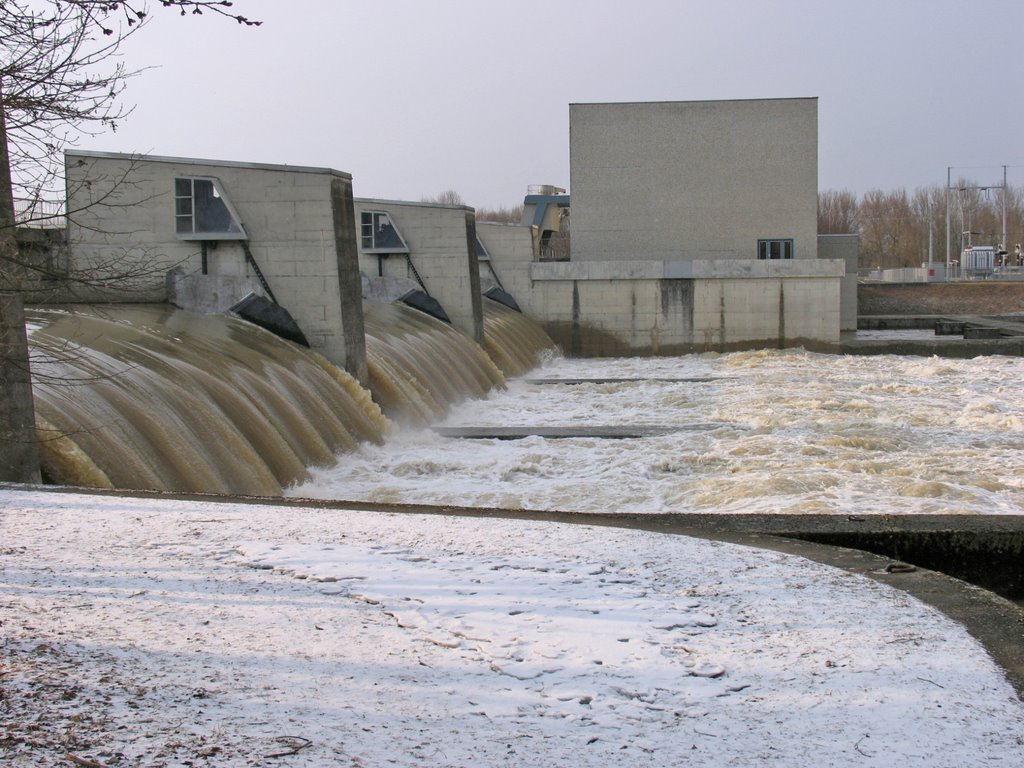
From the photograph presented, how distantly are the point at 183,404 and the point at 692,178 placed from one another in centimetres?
2479

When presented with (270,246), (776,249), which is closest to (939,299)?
(776,249)

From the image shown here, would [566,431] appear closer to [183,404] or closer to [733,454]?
[733,454]

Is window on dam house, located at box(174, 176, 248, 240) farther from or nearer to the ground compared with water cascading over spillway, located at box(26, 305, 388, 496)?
farther from the ground

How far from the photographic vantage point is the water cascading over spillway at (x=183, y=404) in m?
8.47

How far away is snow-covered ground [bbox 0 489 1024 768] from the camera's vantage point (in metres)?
3.74

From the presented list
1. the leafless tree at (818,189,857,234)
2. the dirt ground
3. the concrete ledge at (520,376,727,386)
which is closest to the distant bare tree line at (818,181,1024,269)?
the leafless tree at (818,189,857,234)

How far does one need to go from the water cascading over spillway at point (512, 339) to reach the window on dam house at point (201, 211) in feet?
29.2

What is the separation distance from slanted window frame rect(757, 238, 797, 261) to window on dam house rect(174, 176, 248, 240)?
2092 centimetres

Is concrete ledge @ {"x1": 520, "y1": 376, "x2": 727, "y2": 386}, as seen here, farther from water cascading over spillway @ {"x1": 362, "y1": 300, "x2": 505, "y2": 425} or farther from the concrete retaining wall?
the concrete retaining wall

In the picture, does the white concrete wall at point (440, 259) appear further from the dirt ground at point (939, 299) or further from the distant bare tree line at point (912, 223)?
the distant bare tree line at point (912, 223)

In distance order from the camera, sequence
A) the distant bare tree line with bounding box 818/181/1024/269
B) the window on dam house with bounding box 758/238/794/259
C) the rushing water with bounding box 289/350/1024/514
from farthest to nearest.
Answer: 1. the distant bare tree line with bounding box 818/181/1024/269
2. the window on dam house with bounding box 758/238/794/259
3. the rushing water with bounding box 289/350/1024/514

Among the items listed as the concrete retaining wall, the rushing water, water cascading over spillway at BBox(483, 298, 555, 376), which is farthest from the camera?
the concrete retaining wall

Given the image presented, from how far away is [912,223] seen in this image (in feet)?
281

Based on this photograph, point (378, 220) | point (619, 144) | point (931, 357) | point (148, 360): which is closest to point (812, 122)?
point (619, 144)
